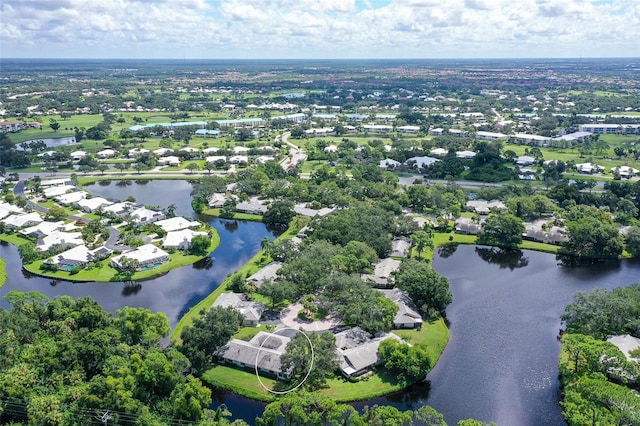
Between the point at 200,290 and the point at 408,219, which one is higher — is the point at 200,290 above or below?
below

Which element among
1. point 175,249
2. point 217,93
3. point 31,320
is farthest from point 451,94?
point 31,320

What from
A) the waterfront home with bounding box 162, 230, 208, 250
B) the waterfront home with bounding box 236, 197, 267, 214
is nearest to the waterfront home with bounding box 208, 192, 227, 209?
the waterfront home with bounding box 236, 197, 267, 214

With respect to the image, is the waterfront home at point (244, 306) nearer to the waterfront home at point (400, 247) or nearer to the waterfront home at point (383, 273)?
the waterfront home at point (383, 273)

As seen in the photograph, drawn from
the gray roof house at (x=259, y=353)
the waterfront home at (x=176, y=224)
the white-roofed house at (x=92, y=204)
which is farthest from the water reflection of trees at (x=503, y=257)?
the white-roofed house at (x=92, y=204)

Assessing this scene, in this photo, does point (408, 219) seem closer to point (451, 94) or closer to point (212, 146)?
point (212, 146)

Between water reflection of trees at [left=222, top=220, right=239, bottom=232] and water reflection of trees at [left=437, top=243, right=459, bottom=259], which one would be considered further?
water reflection of trees at [left=222, top=220, right=239, bottom=232]

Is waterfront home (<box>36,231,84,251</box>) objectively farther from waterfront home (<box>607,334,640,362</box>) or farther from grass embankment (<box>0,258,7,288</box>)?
waterfront home (<box>607,334,640,362</box>)
